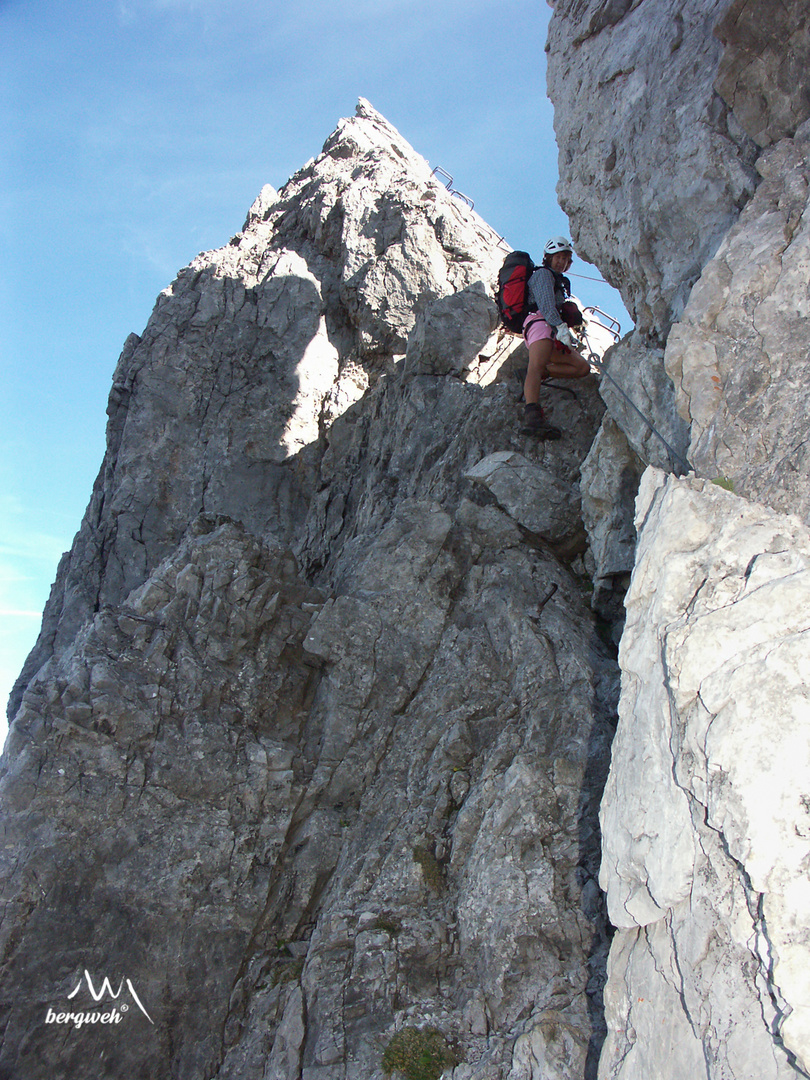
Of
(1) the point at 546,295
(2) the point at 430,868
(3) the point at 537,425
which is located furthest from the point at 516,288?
(2) the point at 430,868

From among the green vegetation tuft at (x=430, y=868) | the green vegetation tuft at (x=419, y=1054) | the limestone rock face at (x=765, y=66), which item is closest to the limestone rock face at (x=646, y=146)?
the limestone rock face at (x=765, y=66)

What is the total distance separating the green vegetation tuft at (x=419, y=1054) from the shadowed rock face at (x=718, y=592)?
8.77 ft

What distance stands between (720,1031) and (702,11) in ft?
33.6

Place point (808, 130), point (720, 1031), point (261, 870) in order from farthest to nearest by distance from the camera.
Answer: point (261, 870) → point (808, 130) → point (720, 1031)

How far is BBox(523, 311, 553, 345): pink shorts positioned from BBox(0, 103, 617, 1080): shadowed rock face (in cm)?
142

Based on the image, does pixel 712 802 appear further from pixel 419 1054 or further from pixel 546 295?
pixel 546 295

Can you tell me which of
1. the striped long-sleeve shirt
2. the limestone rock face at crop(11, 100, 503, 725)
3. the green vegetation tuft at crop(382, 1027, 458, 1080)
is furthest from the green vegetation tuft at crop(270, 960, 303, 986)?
the striped long-sleeve shirt

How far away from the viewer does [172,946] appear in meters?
8.57

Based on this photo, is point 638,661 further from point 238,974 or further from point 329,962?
point 238,974

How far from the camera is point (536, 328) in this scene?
13227 millimetres

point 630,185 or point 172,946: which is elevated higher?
point 630,185

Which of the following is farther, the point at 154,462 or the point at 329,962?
the point at 154,462

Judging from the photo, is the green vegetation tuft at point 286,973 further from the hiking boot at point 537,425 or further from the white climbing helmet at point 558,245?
the white climbing helmet at point 558,245

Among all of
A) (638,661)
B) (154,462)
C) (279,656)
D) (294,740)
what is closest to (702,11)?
(638,661)
